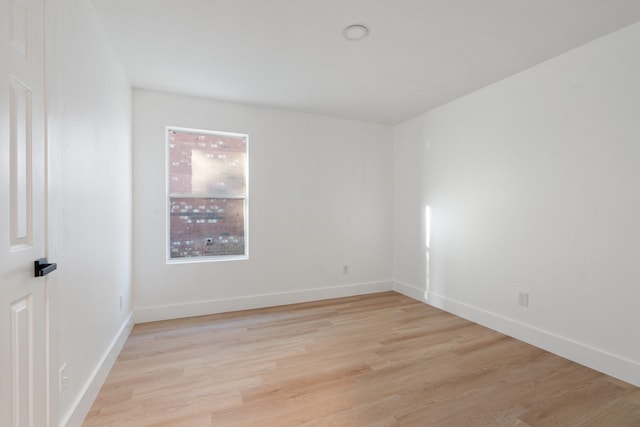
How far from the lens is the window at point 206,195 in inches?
130

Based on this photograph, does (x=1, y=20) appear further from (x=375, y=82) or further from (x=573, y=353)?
(x=573, y=353)

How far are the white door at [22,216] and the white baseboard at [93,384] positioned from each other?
1.33ft

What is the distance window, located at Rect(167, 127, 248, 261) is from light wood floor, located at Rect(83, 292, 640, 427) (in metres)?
0.92

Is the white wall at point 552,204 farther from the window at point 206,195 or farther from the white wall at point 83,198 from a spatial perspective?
the white wall at point 83,198

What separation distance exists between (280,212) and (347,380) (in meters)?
2.18

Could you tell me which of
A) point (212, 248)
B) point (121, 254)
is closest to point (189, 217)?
point (212, 248)

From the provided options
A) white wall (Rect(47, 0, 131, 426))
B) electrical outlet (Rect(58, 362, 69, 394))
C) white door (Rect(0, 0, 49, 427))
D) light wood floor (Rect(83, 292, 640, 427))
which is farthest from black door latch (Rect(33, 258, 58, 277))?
light wood floor (Rect(83, 292, 640, 427))

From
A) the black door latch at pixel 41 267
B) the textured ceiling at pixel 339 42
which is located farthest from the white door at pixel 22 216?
the textured ceiling at pixel 339 42

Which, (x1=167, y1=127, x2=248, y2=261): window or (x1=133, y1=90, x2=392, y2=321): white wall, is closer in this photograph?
(x1=133, y1=90, x2=392, y2=321): white wall

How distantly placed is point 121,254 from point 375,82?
118 inches

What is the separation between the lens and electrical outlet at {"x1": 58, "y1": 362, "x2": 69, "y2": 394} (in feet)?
4.56

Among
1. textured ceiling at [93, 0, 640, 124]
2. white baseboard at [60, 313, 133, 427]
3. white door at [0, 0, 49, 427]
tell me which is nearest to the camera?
white door at [0, 0, 49, 427]

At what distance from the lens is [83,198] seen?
5.59ft

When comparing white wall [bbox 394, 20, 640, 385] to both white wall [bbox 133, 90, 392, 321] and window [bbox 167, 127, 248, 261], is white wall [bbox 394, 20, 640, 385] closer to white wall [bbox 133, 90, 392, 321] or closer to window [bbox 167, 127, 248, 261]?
white wall [bbox 133, 90, 392, 321]
